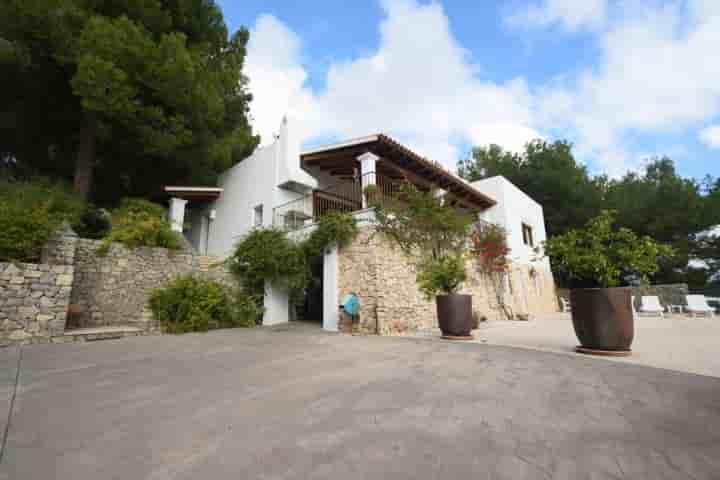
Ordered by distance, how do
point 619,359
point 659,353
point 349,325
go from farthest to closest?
point 349,325 → point 659,353 → point 619,359

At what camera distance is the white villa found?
776 centimetres

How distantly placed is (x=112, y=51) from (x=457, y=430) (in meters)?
11.3

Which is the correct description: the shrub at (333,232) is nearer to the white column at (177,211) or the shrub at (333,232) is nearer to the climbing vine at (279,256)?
the climbing vine at (279,256)

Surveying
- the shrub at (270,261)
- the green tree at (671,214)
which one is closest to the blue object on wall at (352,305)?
the shrub at (270,261)

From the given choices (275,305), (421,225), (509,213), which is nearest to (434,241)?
(421,225)

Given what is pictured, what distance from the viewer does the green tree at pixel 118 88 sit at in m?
8.05

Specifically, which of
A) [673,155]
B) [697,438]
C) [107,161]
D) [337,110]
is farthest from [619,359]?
[673,155]

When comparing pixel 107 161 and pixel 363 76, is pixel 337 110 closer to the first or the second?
pixel 363 76

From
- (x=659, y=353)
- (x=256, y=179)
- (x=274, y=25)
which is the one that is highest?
(x=274, y=25)

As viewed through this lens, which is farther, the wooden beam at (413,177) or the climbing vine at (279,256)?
the wooden beam at (413,177)

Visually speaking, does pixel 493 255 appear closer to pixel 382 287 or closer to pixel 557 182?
pixel 382 287

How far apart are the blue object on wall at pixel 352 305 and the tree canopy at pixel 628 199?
16847 millimetres

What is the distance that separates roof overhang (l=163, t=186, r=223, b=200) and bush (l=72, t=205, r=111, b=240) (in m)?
Result: 2.67

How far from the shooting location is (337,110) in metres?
14.5
